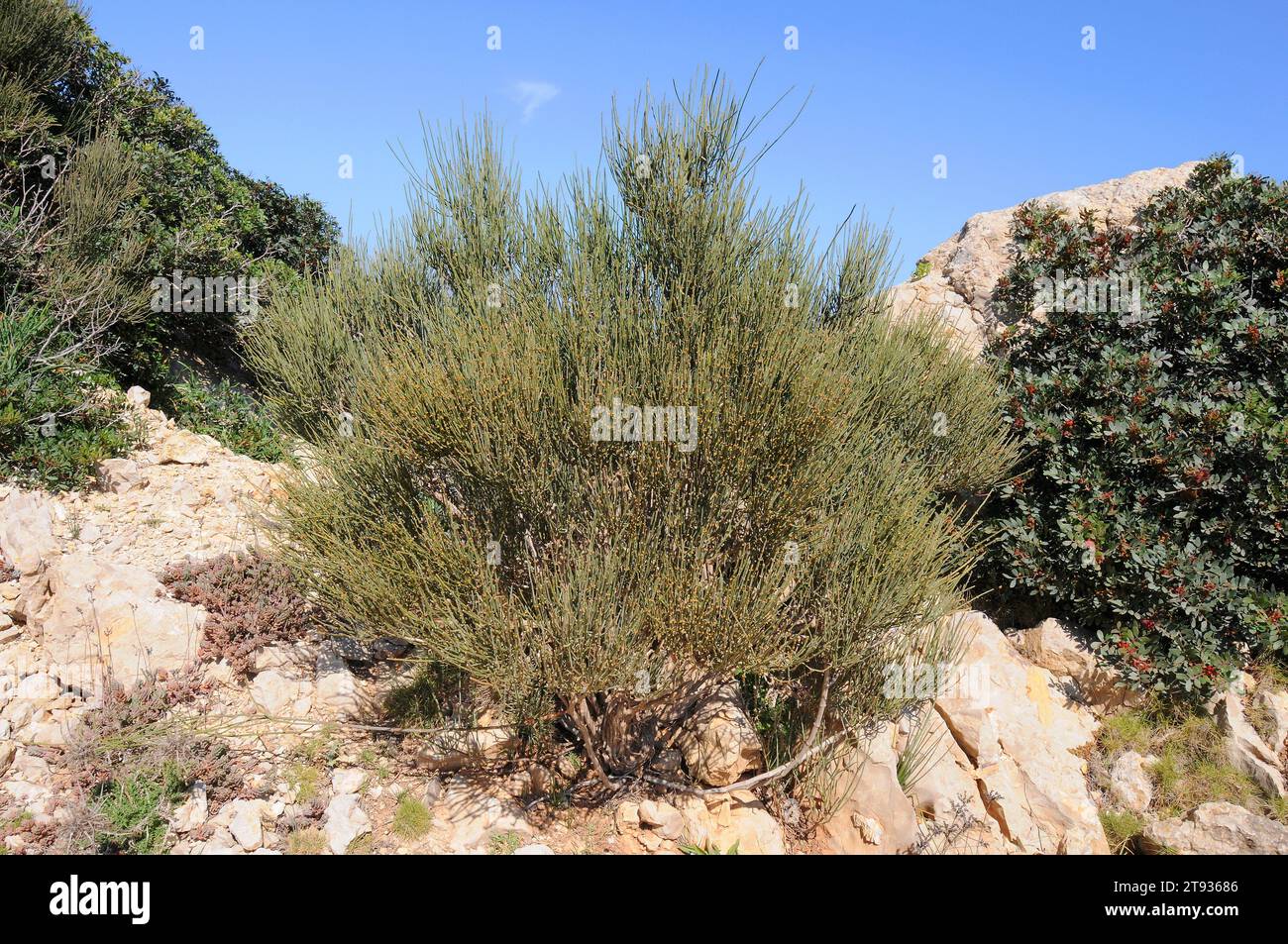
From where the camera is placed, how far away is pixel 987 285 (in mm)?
9953

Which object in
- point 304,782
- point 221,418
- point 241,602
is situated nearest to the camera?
point 304,782

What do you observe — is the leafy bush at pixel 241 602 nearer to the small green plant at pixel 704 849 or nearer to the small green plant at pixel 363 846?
the small green plant at pixel 363 846

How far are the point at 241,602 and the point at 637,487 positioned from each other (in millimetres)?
4209

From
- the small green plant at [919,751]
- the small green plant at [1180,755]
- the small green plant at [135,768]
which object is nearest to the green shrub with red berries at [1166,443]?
the small green plant at [1180,755]

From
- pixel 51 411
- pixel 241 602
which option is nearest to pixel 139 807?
pixel 241 602

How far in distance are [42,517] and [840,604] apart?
7.11 meters

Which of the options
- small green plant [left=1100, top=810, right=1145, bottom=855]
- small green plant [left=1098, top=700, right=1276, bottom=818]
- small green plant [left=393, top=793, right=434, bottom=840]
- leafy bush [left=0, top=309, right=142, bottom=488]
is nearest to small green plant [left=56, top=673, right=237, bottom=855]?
small green plant [left=393, top=793, right=434, bottom=840]

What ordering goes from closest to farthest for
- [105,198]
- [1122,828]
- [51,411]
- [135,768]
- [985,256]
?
[135,768]
[1122,828]
[51,411]
[105,198]
[985,256]

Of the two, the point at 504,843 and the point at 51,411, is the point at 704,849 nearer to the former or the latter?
the point at 504,843

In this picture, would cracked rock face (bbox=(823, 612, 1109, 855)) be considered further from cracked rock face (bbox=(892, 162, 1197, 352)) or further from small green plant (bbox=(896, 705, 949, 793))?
cracked rock face (bbox=(892, 162, 1197, 352))

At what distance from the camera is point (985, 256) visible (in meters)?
10.2

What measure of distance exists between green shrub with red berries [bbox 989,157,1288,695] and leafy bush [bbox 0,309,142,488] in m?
9.79

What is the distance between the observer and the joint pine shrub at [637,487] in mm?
4906
